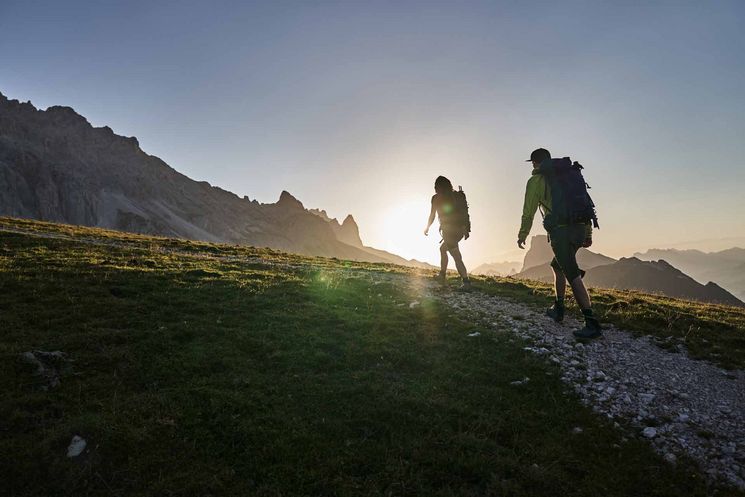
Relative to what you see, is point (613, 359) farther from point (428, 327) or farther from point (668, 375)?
point (428, 327)

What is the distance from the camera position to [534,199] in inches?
433

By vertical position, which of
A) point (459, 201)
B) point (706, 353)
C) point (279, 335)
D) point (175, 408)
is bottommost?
point (175, 408)

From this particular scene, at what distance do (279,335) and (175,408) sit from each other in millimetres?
3505

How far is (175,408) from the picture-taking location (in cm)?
621

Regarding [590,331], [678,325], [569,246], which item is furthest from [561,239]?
[678,325]

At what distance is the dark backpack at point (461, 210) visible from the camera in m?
16.5

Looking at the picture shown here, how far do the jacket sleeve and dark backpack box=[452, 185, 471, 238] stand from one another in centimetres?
507

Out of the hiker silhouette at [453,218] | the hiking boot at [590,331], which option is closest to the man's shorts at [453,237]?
the hiker silhouette at [453,218]

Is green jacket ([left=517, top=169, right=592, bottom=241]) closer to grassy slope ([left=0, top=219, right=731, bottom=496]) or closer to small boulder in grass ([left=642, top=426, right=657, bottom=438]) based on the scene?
grassy slope ([left=0, top=219, right=731, bottom=496])

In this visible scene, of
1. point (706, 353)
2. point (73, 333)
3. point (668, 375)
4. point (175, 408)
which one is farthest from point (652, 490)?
point (73, 333)

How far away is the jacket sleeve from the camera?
11.0 metres

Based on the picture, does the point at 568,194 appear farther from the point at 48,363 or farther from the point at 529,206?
the point at 48,363

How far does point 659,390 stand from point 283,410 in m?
7.29

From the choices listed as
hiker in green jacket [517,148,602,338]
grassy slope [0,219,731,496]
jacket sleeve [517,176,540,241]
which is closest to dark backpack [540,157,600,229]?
hiker in green jacket [517,148,602,338]
